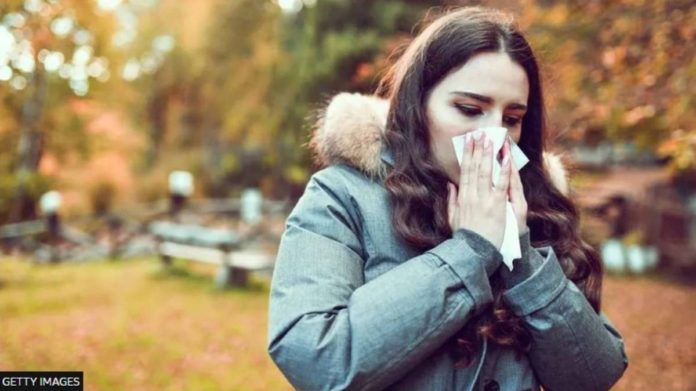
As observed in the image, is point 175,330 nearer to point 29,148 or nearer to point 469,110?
point 469,110

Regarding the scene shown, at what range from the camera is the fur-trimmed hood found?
1540mm

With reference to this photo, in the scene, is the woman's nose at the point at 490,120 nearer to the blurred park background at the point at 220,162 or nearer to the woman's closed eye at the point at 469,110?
the woman's closed eye at the point at 469,110

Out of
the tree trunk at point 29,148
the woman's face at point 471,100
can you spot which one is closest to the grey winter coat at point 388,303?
the woman's face at point 471,100

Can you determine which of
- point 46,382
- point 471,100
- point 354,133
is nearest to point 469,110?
point 471,100

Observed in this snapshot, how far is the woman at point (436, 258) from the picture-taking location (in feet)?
4.09

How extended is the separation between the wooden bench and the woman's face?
7532 millimetres

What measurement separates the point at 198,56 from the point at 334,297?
22.5 meters

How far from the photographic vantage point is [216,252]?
384 inches

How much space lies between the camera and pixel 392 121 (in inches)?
61.9

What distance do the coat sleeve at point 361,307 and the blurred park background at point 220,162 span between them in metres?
0.79

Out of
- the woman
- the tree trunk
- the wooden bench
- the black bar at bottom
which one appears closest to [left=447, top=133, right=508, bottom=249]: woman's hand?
the woman

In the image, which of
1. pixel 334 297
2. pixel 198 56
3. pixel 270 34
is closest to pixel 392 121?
pixel 334 297

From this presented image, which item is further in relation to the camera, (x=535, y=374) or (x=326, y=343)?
(x=535, y=374)

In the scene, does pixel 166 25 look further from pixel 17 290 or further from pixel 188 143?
pixel 17 290
